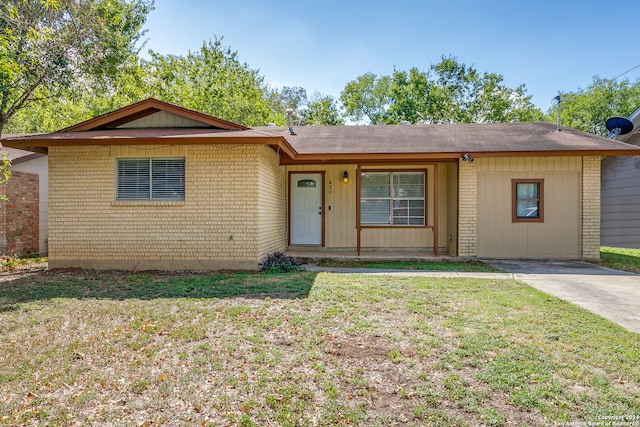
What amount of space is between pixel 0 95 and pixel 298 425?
10233 mm

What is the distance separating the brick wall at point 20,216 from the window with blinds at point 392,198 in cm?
889

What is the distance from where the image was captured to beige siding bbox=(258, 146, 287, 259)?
26.8 feet

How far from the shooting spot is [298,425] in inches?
103

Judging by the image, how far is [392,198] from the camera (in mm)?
10867

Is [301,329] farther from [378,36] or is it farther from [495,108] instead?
[495,108]

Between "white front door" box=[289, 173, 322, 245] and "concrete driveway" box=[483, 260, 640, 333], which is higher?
"white front door" box=[289, 173, 322, 245]

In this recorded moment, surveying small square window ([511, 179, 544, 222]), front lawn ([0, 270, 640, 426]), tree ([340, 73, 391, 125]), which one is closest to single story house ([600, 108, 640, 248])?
small square window ([511, 179, 544, 222])

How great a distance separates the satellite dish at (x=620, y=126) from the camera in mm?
11930

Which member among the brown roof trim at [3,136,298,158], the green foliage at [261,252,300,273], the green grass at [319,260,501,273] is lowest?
the green grass at [319,260,501,273]

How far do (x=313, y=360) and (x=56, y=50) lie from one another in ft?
30.9

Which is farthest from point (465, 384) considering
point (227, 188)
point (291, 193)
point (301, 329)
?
point (291, 193)

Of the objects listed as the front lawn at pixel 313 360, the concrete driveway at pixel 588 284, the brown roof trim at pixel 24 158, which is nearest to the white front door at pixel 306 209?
the concrete driveway at pixel 588 284

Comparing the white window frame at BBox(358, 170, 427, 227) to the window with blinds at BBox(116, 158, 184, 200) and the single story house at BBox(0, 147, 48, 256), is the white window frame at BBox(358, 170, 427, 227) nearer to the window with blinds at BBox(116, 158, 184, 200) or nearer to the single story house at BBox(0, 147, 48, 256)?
the window with blinds at BBox(116, 158, 184, 200)

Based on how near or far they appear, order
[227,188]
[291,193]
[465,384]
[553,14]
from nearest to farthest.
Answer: [465,384] → [227,188] → [291,193] → [553,14]
